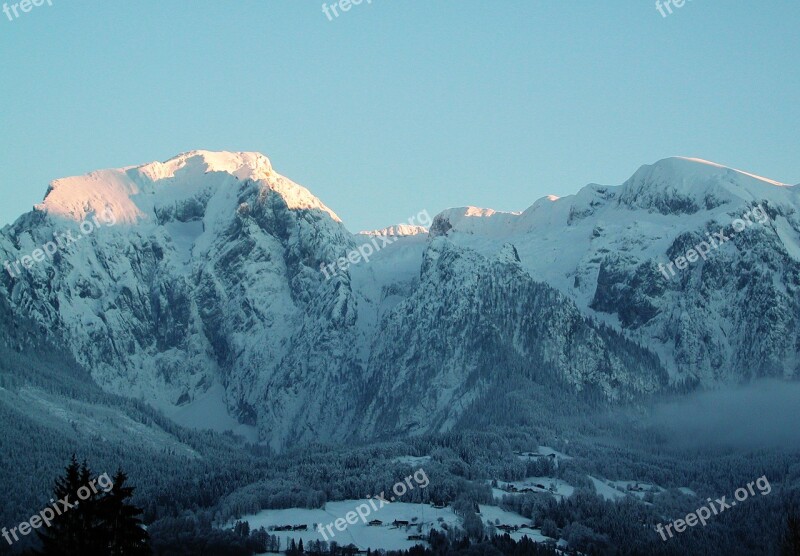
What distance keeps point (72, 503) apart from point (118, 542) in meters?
5.31

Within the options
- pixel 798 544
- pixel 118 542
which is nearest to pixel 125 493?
pixel 118 542

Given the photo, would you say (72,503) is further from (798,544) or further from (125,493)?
(798,544)

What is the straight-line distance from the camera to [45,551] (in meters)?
108

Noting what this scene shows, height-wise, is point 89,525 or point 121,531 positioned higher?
point 89,525

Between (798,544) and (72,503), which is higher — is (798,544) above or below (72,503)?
below

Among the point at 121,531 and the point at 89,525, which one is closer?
the point at 89,525

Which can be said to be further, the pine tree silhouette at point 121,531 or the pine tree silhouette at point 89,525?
the pine tree silhouette at point 121,531

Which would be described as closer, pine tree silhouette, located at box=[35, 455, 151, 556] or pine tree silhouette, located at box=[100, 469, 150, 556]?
pine tree silhouette, located at box=[35, 455, 151, 556]

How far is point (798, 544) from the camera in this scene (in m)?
151

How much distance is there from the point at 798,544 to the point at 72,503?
260 feet

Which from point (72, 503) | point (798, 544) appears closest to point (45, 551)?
point (72, 503)

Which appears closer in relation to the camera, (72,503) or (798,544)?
(72,503)

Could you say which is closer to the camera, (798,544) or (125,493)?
(125,493)

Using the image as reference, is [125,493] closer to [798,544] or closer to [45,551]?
[45,551]
